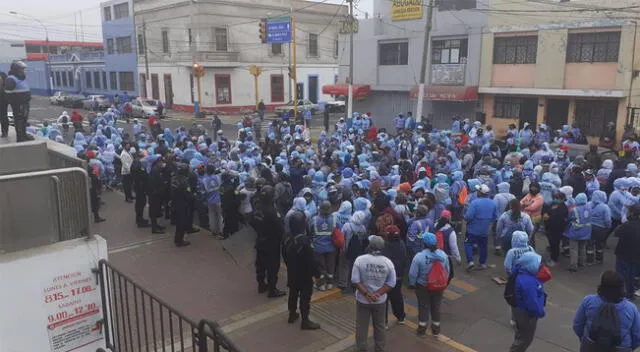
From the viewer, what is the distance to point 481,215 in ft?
29.9

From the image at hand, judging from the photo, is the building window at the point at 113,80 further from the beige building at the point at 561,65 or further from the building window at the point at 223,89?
the beige building at the point at 561,65

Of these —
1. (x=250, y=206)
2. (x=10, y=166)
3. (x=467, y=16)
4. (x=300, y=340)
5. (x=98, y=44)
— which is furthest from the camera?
(x=98, y=44)

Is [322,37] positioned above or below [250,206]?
above

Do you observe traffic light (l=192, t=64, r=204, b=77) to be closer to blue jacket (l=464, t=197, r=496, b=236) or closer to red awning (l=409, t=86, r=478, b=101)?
red awning (l=409, t=86, r=478, b=101)

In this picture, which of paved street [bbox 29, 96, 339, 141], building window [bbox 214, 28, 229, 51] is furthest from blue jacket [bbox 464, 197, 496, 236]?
building window [bbox 214, 28, 229, 51]

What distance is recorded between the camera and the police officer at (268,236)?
7.82m

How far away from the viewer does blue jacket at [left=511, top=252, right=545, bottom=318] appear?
5797 millimetres

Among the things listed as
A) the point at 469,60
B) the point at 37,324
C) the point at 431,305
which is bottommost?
the point at 431,305

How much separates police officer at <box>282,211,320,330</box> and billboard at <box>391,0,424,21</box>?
68.5 ft

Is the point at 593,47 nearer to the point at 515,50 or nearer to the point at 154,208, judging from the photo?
the point at 515,50

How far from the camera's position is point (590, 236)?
30.7 feet

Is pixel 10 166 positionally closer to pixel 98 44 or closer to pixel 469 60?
pixel 469 60

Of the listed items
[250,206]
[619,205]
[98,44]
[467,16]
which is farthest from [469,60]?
[98,44]

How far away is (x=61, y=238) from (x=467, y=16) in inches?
917
